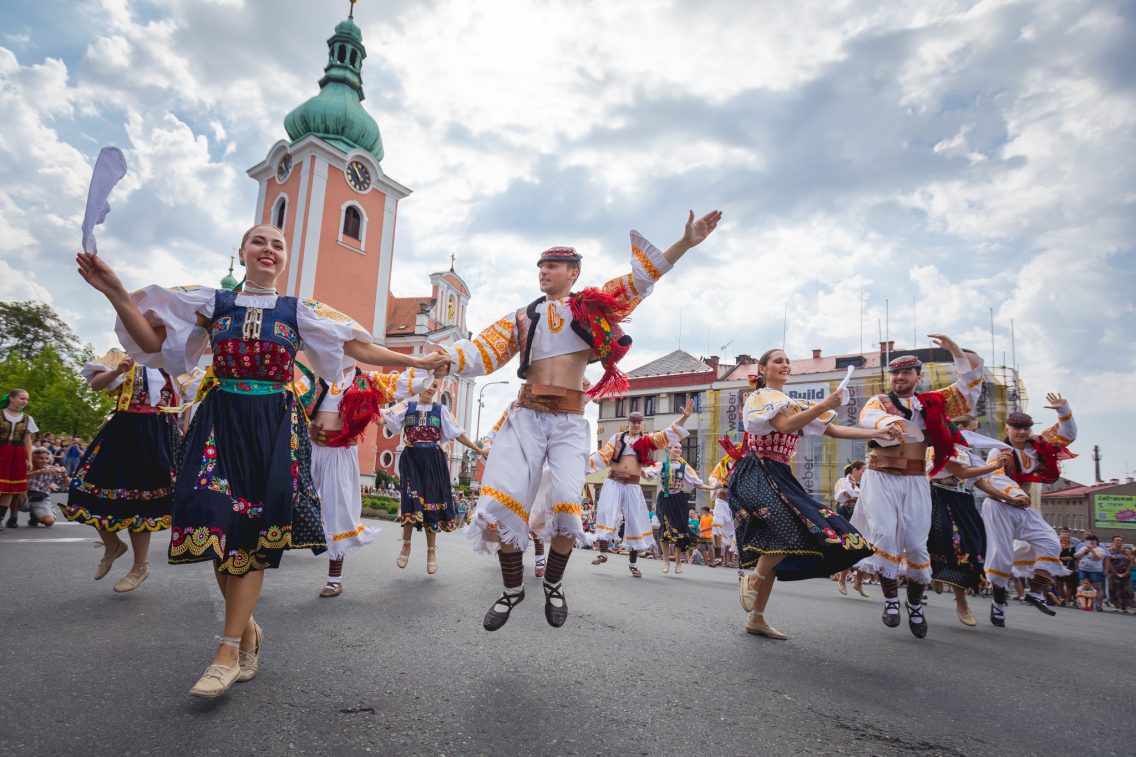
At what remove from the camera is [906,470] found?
6.12 m

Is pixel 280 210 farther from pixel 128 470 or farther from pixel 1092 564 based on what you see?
pixel 1092 564

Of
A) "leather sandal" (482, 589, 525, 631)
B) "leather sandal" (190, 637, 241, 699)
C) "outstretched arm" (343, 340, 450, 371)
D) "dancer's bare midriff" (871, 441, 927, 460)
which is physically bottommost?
"leather sandal" (190, 637, 241, 699)

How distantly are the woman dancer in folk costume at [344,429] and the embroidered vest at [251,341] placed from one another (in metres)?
3.01

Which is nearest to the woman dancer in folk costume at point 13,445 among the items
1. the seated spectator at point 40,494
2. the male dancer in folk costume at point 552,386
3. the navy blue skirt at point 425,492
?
the seated spectator at point 40,494

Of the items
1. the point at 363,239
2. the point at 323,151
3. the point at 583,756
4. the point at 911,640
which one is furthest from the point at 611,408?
the point at 583,756

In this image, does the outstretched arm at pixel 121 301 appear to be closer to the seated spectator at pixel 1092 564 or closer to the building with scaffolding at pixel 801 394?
the seated spectator at pixel 1092 564

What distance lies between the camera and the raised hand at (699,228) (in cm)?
440

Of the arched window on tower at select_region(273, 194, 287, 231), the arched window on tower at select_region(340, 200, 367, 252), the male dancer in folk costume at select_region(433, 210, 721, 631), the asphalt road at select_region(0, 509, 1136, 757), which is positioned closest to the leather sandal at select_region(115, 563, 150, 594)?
the asphalt road at select_region(0, 509, 1136, 757)

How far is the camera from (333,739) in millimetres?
2449

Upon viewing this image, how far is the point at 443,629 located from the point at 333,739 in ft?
6.52

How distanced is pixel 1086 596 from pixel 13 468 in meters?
19.9

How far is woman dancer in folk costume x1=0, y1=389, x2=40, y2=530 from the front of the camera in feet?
30.8

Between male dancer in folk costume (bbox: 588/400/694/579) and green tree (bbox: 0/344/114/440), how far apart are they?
3795 cm

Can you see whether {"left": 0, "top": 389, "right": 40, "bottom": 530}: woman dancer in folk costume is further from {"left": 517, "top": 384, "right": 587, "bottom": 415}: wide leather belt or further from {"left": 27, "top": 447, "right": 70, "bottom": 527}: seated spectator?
{"left": 517, "top": 384, "right": 587, "bottom": 415}: wide leather belt
